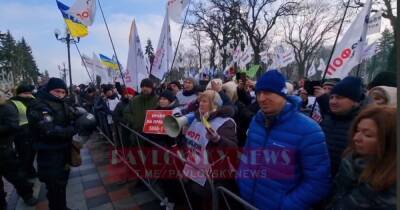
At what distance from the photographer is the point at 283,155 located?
7.38ft

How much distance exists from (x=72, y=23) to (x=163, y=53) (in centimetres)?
210

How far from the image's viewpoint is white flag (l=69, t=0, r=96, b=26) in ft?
21.3

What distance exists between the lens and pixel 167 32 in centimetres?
618

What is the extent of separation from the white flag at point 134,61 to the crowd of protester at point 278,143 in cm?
143

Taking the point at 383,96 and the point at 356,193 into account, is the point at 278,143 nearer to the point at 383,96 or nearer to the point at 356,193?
the point at 356,193

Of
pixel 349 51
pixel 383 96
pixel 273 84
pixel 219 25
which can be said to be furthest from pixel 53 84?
pixel 219 25

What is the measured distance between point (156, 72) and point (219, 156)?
3365 mm

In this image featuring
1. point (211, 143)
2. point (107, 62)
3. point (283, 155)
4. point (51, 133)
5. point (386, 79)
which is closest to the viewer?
point (283, 155)

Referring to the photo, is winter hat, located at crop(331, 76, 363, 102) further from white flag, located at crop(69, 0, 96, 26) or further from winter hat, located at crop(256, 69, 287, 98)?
white flag, located at crop(69, 0, 96, 26)

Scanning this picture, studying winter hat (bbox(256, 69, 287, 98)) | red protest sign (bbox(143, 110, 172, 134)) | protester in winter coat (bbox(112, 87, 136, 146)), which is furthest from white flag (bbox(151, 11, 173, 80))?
winter hat (bbox(256, 69, 287, 98))

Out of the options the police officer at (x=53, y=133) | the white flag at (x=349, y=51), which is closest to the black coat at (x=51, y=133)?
the police officer at (x=53, y=133)

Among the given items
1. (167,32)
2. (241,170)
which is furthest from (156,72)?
(241,170)

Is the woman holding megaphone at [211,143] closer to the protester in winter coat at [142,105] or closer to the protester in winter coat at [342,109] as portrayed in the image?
the protester in winter coat at [342,109]

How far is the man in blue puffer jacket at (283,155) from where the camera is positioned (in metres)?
2.14
